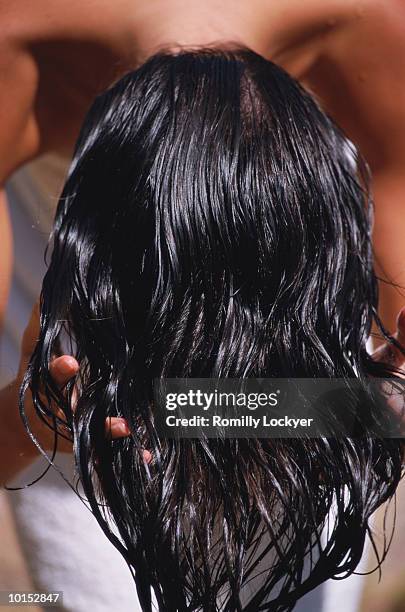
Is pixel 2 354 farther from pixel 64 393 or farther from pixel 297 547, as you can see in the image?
pixel 297 547

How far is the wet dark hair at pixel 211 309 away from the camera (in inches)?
30.3

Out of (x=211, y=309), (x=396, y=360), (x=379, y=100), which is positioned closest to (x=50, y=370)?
(x=211, y=309)

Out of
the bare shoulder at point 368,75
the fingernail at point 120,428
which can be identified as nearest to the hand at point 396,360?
the bare shoulder at point 368,75

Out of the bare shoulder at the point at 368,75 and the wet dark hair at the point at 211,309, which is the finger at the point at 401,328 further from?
the bare shoulder at the point at 368,75

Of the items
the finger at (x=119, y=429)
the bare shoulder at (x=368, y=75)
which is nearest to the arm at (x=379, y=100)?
the bare shoulder at (x=368, y=75)

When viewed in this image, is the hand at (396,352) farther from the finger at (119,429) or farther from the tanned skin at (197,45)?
the finger at (119,429)

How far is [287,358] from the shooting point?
31.1 inches

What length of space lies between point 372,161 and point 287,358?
31 cm

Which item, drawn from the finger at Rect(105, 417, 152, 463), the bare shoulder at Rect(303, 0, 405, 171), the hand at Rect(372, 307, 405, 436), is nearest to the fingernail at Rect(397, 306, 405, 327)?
the hand at Rect(372, 307, 405, 436)

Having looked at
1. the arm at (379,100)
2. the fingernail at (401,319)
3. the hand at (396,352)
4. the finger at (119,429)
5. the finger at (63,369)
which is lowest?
the finger at (119,429)

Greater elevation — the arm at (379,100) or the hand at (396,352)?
the arm at (379,100)

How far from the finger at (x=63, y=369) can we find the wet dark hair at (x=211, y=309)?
1 cm

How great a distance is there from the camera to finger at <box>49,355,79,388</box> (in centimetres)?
80

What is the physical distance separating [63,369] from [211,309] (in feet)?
0.68
